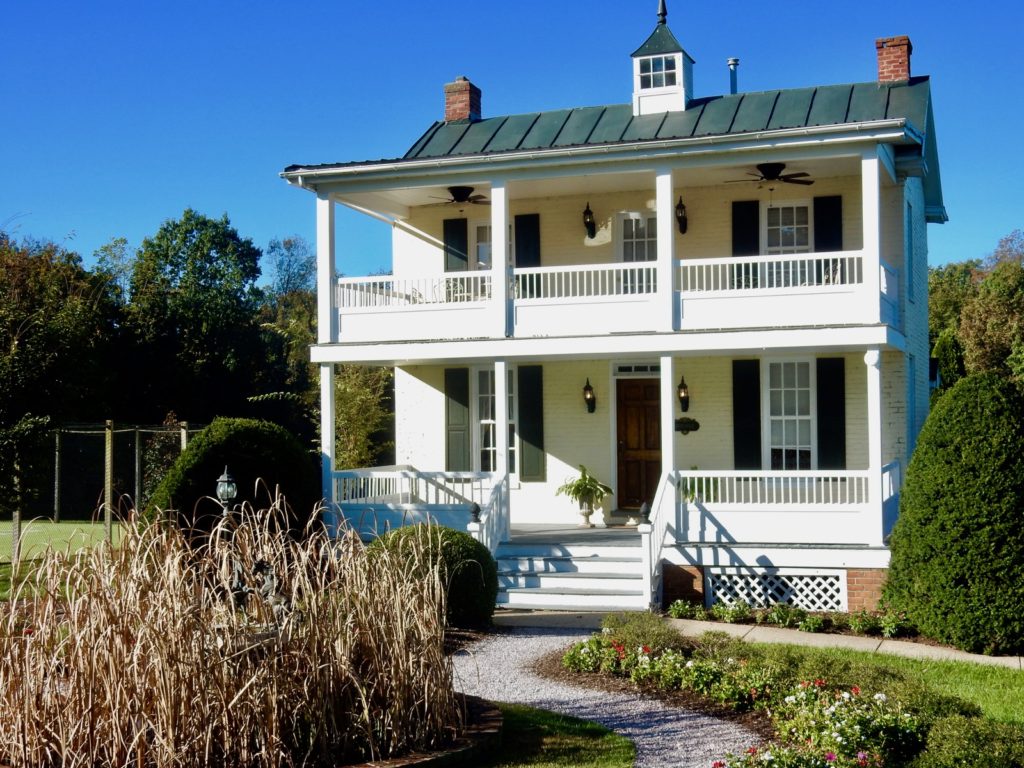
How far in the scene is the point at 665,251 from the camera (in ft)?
52.4

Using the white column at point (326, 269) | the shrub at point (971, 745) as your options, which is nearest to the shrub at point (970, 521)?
the shrub at point (971, 745)

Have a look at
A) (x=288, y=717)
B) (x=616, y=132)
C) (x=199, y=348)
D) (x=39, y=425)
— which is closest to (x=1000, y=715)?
(x=288, y=717)

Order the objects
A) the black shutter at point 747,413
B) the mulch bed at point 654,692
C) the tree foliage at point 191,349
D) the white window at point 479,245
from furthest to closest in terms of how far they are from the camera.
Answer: the tree foliage at point 191,349, the white window at point 479,245, the black shutter at point 747,413, the mulch bed at point 654,692

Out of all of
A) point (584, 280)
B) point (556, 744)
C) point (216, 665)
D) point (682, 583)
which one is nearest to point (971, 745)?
point (556, 744)

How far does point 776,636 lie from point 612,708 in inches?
171

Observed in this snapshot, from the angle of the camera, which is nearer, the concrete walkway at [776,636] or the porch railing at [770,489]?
the concrete walkway at [776,636]

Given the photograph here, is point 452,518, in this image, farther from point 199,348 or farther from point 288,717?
point 199,348

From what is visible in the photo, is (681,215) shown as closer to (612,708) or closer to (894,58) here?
(894,58)

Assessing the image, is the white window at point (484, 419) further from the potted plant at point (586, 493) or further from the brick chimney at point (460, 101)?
the brick chimney at point (460, 101)

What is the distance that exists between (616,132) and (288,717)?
13.3 metres

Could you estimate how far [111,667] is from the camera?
263 inches

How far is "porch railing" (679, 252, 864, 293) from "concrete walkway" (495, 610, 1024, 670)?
4.66 m

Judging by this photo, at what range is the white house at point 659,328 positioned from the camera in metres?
15.2

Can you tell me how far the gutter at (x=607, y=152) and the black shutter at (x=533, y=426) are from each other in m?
3.93
